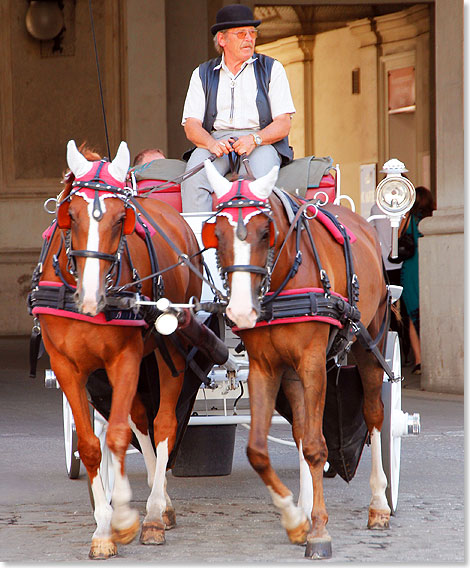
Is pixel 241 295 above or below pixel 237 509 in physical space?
above

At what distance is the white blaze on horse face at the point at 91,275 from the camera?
4348mm

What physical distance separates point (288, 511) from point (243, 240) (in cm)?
120

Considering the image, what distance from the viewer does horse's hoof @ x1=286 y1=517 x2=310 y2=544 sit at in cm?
483

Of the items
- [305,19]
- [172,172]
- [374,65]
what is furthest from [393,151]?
[172,172]

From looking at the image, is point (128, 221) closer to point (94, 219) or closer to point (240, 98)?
point (94, 219)

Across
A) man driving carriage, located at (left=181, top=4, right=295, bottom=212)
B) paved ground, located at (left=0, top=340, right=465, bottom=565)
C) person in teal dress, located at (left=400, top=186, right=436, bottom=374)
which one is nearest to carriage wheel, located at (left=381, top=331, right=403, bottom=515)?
paved ground, located at (left=0, top=340, right=465, bottom=565)

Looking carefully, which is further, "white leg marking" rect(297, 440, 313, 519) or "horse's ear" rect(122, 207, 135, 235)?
"white leg marking" rect(297, 440, 313, 519)

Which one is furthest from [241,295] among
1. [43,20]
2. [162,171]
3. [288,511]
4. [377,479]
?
[43,20]

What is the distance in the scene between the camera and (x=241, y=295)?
4328 millimetres

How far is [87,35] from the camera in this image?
15.4 meters

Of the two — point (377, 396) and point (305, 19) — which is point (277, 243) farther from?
point (305, 19)

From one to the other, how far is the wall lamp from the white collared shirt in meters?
9.64

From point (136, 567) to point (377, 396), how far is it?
5.64 feet

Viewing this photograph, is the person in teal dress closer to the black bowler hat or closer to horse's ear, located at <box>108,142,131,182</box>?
the black bowler hat
